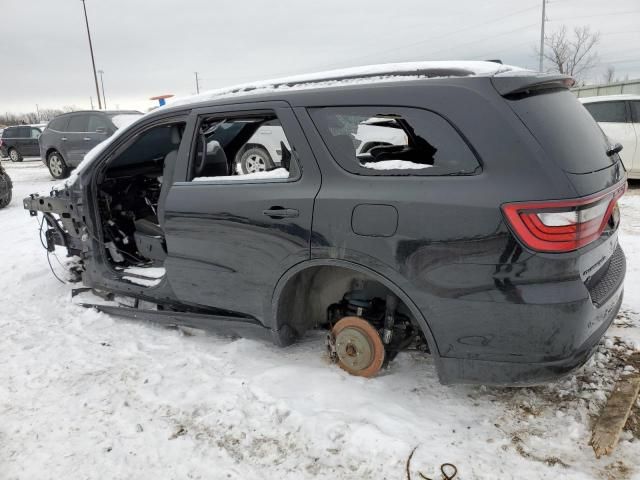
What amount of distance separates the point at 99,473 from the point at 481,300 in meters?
1.95

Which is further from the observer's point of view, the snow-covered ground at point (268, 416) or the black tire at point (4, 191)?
the black tire at point (4, 191)

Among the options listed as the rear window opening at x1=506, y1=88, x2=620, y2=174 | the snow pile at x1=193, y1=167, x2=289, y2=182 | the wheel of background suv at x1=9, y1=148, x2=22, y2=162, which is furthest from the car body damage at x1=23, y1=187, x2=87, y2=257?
the wheel of background suv at x1=9, y1=148, x2=22, y2=162

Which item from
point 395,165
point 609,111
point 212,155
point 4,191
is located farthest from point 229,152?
point 4,191

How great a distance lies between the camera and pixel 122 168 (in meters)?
4.51

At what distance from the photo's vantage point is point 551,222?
2033 mm

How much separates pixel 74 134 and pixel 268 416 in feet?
39.3

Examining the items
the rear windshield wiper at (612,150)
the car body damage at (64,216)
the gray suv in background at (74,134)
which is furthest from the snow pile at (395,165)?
the gray suv in background at (74,134)

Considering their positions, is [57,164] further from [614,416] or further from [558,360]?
[614,416]

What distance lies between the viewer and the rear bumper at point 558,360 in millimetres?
2113

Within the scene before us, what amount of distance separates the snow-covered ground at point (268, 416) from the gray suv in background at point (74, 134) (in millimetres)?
9463

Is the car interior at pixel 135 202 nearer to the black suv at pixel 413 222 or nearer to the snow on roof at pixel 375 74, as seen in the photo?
the black suv at pixel 413 222

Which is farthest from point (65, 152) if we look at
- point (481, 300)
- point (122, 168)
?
point (481, 300)

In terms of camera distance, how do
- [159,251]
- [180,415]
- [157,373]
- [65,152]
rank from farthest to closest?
[65,152]
[159,251]
[157,373]
[180,415]

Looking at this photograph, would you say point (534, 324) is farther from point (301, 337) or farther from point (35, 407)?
point (35, 407)
